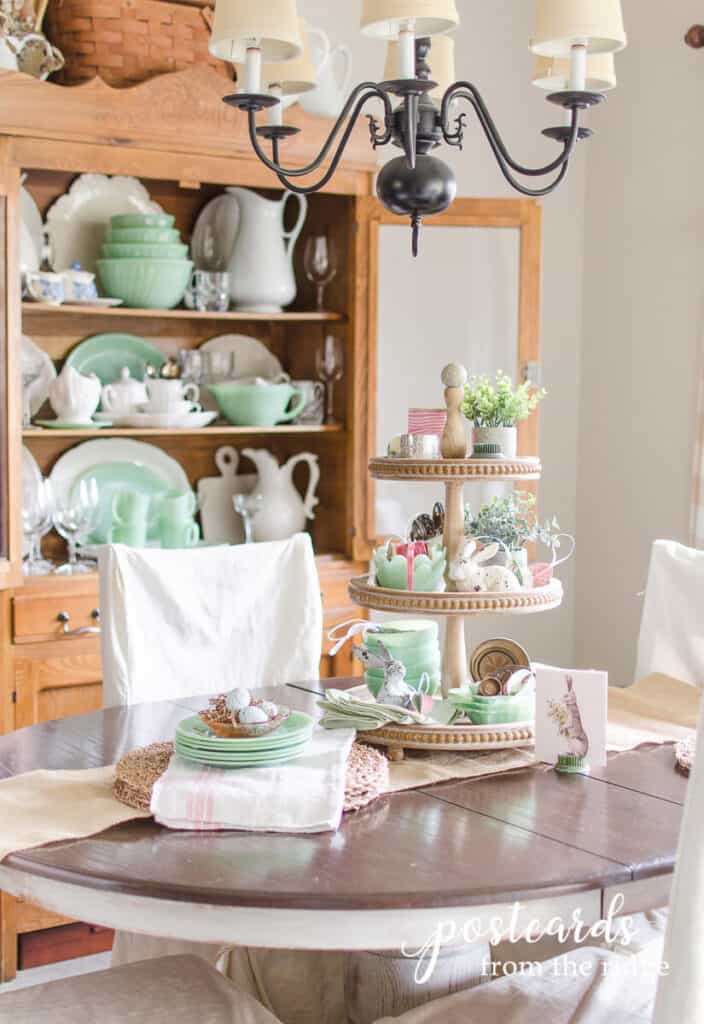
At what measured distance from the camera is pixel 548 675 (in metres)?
1.73

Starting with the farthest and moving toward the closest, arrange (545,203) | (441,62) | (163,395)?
(545,203)
(163,395)
(441,62)

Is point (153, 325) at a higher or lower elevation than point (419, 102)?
lower

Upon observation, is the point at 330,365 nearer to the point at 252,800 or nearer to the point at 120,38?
the point at 120,38

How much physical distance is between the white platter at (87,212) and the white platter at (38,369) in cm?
22

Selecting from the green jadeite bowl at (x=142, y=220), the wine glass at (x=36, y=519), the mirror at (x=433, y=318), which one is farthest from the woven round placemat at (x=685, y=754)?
the green jadeite bowl at (x=142, y=220)

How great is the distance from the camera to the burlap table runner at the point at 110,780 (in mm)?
1519

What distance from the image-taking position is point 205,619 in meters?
2.40

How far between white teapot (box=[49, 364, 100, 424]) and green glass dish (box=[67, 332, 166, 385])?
167mm

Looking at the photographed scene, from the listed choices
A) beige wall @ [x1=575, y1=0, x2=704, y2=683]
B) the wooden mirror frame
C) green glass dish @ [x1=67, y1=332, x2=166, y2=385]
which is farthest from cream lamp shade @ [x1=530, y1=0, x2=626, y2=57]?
beige wall @ [x1=575, y1=0, x2=704, y2=683]

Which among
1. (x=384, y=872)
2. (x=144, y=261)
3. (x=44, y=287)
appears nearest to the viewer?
(x=384, y=872)

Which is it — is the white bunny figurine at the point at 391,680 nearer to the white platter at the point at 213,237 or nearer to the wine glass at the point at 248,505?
the wine glass at the point at 248,505

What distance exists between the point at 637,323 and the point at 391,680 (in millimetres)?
2443

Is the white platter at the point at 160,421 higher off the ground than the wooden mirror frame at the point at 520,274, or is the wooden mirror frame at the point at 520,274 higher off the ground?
the wooden mirror frame at the point at 520,274

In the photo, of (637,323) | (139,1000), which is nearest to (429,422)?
(139,1000)
